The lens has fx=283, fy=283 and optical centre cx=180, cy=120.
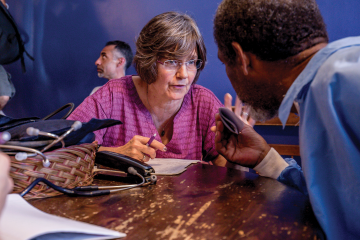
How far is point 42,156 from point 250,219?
45 centimetres

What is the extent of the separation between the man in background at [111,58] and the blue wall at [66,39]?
0.11 meters

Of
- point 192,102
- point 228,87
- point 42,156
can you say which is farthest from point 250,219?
point 228,87

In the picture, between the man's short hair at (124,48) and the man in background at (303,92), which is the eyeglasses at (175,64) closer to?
the man in background at (303,92)

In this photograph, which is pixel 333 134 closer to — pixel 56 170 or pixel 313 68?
pixel 313 68

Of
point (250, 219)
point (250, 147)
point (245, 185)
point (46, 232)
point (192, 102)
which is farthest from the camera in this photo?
point (192, 102)

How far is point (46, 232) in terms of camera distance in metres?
0.40

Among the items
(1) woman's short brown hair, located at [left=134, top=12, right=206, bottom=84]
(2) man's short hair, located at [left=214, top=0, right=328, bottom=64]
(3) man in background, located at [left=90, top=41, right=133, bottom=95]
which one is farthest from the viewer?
(3) man in background, located at [left=90, top=41, right=133, bottom=95]

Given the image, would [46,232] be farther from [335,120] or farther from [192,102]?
[192,102]

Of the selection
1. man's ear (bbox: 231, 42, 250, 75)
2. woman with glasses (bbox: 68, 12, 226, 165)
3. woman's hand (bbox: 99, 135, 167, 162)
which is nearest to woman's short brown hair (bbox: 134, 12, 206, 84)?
woman with glasses (bbox: 68, 12, 226, 165)

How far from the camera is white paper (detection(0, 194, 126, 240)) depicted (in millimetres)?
409

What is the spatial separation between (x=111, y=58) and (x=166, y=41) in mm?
1781

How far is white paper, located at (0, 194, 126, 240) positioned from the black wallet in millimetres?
616

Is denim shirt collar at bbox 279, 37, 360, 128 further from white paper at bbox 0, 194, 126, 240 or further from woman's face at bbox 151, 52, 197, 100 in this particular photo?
woman's face at bbox 151, 52, 197, 100

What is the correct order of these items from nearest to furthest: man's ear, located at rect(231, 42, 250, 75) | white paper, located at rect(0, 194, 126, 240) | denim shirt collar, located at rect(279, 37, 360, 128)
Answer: white paper, located at rect(0, 194, 126, 240) < denim shirt collar, located at rect(279, 37, 360, 128) < man's ear, located at rect(231, 42, 250, 75)
